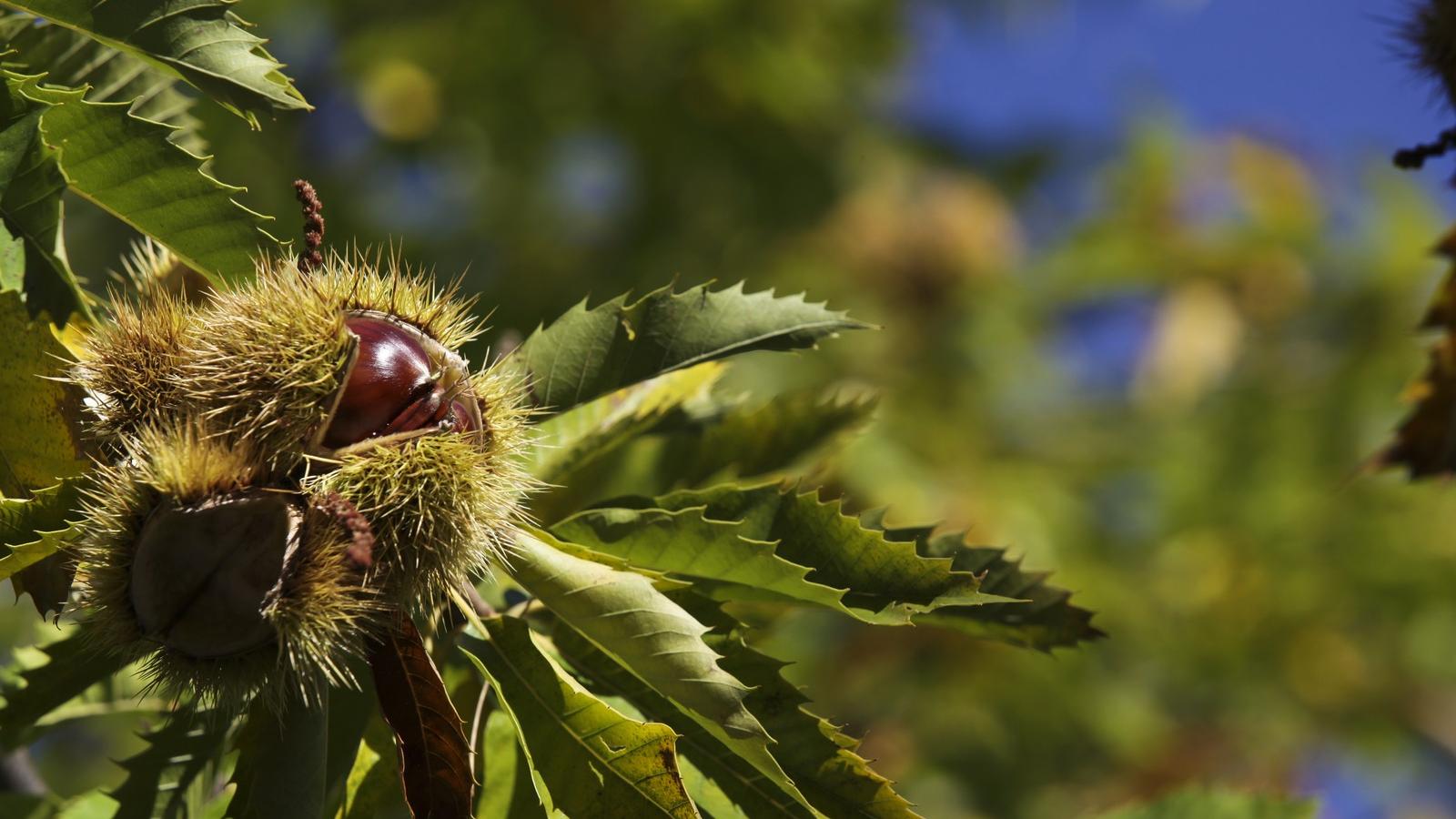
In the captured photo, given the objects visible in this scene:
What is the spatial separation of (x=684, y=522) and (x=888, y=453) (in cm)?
339

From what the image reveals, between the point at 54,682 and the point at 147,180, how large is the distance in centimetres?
57

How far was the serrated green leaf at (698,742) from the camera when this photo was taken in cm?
135

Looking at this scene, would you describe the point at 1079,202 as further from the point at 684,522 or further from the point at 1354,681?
the point at 684,522

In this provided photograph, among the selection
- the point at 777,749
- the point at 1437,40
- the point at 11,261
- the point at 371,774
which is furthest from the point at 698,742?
the point at 1437,40

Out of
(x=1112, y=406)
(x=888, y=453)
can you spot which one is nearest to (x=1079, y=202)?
(x=1112, y=406)

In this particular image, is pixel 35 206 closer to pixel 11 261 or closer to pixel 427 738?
pixel 11 261

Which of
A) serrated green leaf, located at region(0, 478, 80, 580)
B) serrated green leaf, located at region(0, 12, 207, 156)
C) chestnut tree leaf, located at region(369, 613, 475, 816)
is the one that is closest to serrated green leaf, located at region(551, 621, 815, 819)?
chestnut tree leaf, located at region(369, 613, 475, 816)

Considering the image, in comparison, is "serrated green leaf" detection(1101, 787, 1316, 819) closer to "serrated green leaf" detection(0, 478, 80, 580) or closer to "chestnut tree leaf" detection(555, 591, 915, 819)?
"chestnut tree leaf" detection(555, 591, 915, 819)

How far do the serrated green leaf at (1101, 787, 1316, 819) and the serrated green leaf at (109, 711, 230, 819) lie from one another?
1.31m

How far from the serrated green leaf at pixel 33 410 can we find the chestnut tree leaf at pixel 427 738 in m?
0.40

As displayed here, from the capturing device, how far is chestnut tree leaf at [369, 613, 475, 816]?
1256 millimetres

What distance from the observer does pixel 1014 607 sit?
1.50 meters

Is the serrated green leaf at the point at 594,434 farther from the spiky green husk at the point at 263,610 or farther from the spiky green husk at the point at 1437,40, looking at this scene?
the spiky green husk at the point at 1437,40

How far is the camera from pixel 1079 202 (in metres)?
7.60
